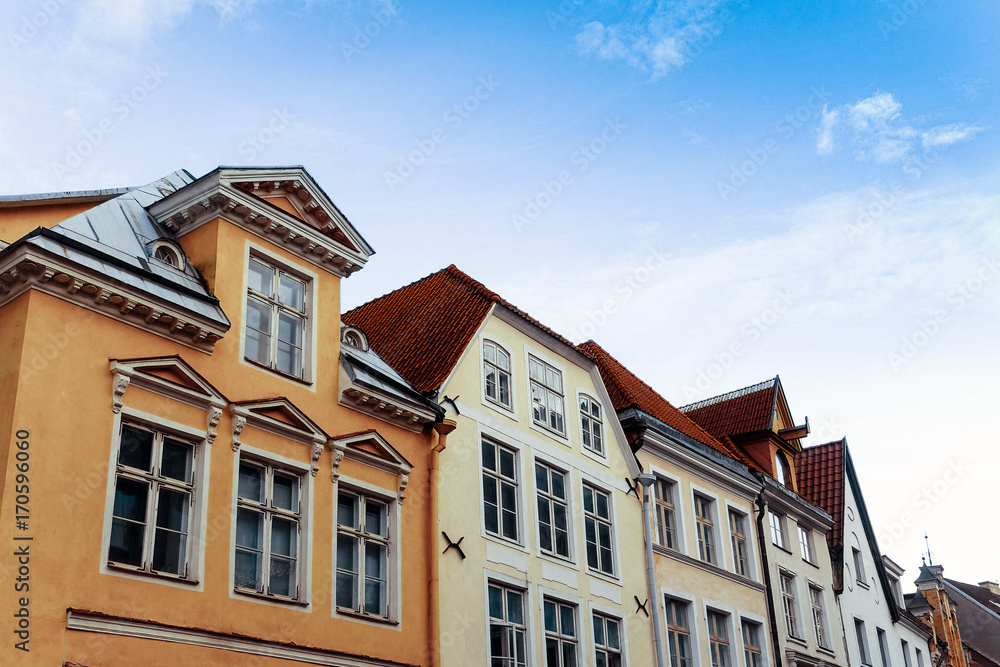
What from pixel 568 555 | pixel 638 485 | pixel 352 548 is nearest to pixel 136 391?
pixel 352 548

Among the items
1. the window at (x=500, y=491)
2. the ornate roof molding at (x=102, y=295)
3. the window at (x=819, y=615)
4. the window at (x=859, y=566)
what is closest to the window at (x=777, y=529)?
the window at (x=819, y=615)

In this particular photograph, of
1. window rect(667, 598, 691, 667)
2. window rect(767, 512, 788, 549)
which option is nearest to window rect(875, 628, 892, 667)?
window rect(767, 512, 788, 549)

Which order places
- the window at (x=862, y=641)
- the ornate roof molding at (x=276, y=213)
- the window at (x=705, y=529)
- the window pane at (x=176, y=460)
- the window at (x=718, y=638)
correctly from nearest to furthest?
the window pane at (x=176, y=460), the ornate roof molding at (x=276, y=213), the window at (x=718, y=638), the window at (x=705, y=529), the window at (x=862, y=641)

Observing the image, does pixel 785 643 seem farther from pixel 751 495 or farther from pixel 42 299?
pixel 42 299

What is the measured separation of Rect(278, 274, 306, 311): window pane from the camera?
58.2 feet

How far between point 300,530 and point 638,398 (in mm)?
13677

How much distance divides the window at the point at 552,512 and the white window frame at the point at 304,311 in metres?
6.42

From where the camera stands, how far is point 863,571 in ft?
124

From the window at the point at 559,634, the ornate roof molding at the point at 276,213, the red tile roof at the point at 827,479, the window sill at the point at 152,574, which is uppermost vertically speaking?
the red tile roof at the point at 827,479

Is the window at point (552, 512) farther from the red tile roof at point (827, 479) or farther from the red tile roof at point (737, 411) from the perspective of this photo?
the red tile roof at point (827, 479)

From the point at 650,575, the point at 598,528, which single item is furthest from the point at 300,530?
the point at 650,575

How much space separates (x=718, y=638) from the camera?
87.4ft

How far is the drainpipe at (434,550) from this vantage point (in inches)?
701

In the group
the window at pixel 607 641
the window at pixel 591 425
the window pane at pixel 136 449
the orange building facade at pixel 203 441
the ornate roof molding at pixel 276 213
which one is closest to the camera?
the orange building facade at pixel 203 441
